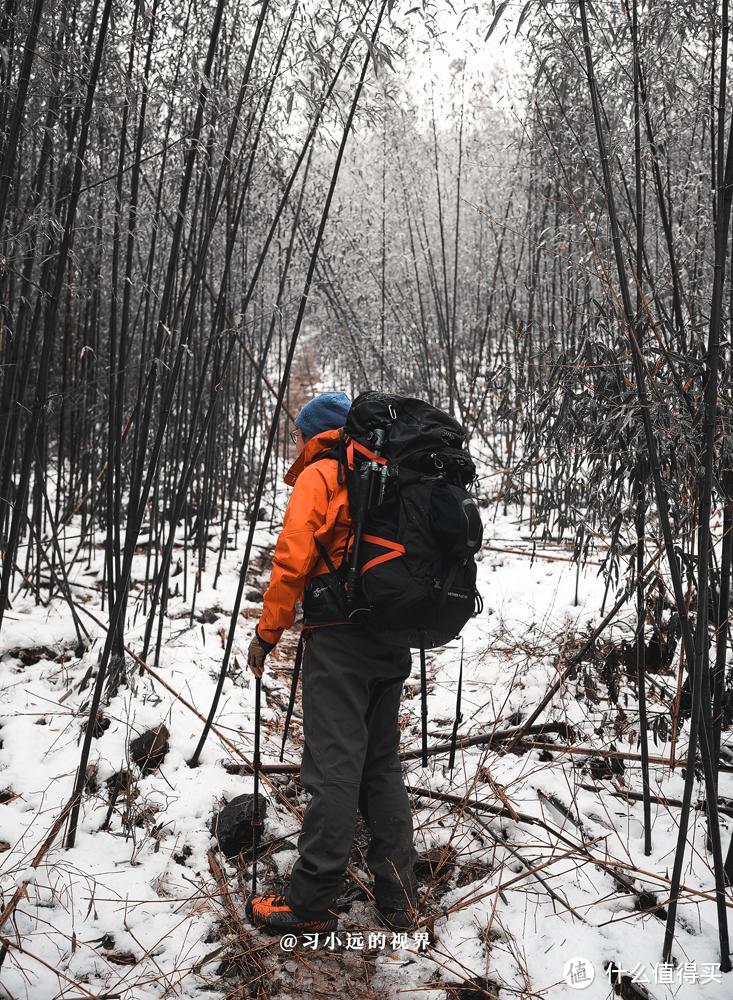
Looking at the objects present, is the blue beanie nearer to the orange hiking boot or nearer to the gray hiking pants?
the gray hiking pants

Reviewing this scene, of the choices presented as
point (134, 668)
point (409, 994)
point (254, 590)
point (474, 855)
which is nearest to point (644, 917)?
point (474, 855)

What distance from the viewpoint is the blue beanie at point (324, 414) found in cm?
157

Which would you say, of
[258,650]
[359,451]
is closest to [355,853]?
[258,650]

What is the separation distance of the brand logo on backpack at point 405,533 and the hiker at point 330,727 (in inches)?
1.9

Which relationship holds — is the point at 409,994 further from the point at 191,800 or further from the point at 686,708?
the point at 686,708

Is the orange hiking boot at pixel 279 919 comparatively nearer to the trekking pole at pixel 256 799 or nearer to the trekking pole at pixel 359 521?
the trekking pole at pixel 256 799

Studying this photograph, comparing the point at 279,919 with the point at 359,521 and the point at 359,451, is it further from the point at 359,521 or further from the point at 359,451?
the point at 359,451

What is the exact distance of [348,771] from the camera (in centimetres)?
134

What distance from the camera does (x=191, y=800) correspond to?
5.49 ft

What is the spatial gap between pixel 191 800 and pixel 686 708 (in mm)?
1545

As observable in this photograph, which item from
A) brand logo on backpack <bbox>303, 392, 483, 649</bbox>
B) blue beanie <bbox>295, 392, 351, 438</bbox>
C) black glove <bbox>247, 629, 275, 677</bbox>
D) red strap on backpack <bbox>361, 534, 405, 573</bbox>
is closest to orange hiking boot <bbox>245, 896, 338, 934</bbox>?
black glove <bbox>247, 629, 275, 677</bbox>

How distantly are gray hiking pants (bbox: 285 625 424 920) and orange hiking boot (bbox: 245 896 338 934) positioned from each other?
2 cm

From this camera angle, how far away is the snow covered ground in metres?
1.24

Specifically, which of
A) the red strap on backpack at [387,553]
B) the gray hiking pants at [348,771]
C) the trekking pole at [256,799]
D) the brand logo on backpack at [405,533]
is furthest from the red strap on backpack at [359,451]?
the trekking pole at [256,799]
